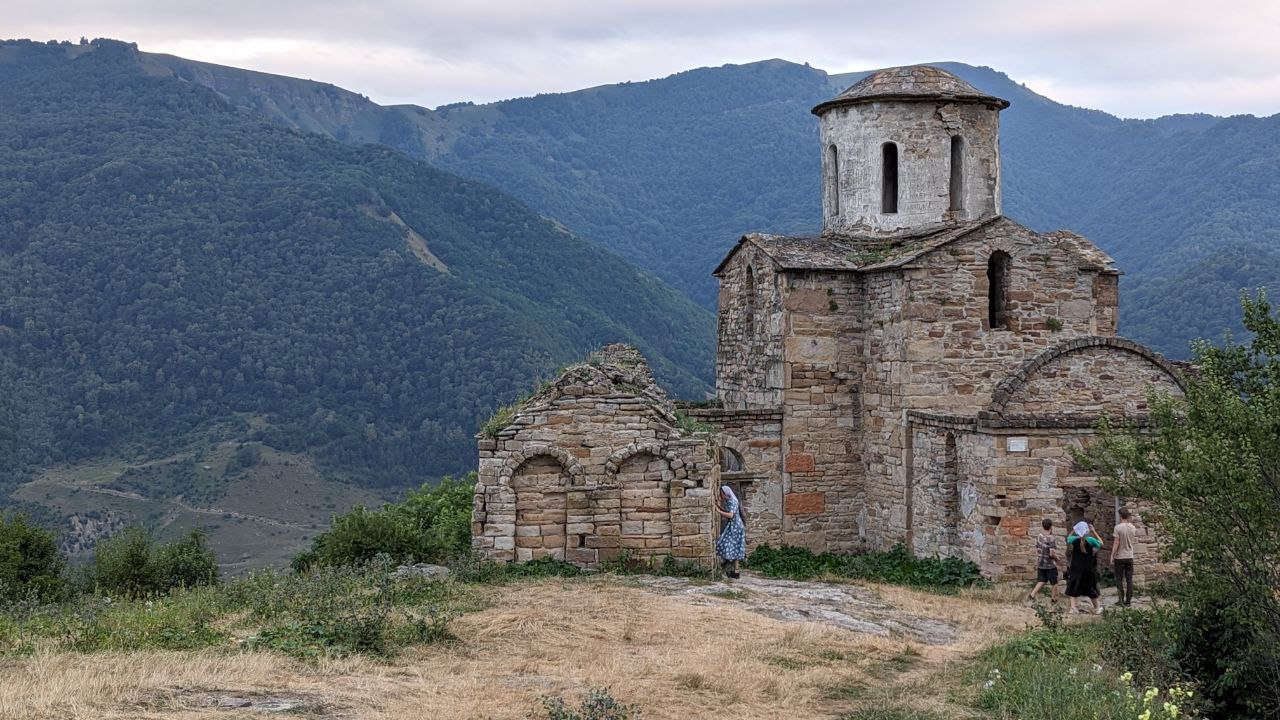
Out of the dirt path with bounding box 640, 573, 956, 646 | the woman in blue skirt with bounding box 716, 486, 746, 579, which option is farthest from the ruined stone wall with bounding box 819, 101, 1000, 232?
the dirt path with bounding box 640, 573, 956, 646

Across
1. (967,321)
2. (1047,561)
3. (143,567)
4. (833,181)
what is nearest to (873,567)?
(1047,561)

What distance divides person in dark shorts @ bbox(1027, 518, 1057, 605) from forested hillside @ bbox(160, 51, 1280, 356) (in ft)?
94.4

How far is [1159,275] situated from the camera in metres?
55.3

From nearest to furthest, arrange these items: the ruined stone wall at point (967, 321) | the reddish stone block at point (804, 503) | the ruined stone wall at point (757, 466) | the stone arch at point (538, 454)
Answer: the stone arch at point (538, 454)
the ruined stone wall at point (967, 321)
the ruined stone wall at point (757, 466)
the reddish stone block at point (804, 503)

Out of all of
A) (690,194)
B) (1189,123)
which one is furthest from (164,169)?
(1189,123)

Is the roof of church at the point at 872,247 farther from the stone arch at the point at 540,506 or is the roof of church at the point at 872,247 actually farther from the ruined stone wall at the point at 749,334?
the stone arch at the point at 540,506

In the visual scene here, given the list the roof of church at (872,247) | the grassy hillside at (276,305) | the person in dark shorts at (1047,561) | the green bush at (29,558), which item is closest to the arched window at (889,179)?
the roof of church at (872,247)

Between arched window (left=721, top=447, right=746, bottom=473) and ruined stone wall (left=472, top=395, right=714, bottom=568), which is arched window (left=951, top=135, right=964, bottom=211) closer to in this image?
arched window (left=721, top=447, right=746, bottom=473)

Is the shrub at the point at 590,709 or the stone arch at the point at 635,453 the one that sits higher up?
the stone arch at the point at 635,453

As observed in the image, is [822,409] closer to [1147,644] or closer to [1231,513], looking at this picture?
[1147,644]

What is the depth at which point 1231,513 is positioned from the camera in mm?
10891

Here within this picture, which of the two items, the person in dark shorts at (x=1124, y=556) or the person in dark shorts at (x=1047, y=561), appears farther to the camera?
the person in dark shorts at (x=1047, y=561)

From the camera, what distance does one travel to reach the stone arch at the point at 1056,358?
16.8 m

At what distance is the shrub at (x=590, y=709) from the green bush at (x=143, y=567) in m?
9.86
